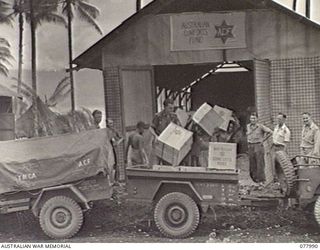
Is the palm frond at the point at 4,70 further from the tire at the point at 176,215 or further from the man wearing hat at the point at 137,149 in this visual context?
the tire at the point at 176,215

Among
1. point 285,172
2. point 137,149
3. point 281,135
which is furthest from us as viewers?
point 137,149

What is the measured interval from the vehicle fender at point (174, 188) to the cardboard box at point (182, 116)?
490 mm

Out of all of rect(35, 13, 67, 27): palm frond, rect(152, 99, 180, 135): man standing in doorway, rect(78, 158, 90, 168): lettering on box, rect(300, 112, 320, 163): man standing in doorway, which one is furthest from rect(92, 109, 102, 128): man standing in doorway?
rect(300, 112, 320, 163): man standing in doorway

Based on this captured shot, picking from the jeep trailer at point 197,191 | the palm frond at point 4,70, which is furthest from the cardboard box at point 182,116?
the palm frond at point 4,70

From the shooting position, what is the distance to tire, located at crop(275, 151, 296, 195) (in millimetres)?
5320

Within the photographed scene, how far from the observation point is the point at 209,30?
18.0 ft

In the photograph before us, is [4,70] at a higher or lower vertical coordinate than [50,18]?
lower

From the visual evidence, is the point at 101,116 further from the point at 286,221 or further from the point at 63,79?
the point at 286,221

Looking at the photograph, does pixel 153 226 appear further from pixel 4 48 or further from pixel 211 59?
pixel 4 48

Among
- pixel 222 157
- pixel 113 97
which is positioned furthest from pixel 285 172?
pixel 113 97

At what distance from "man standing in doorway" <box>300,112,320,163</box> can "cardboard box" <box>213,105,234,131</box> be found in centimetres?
59

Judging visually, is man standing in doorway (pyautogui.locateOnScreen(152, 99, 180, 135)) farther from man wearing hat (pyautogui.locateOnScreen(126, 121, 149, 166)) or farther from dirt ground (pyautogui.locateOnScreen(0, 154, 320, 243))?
dirt ground (pyautogui.locateOnScreen(0, 154, 320, 243))

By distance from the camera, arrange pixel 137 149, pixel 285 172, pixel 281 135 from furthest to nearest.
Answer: pixel 137 149 → pixel 281 135 → pixel 285 172

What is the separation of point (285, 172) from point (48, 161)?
190cm
